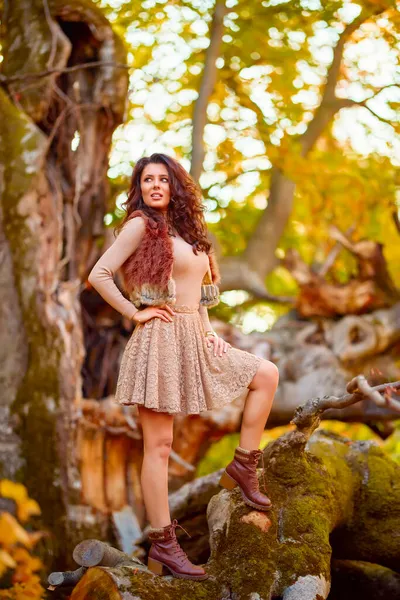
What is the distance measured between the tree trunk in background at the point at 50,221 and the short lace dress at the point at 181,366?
99.4 inches

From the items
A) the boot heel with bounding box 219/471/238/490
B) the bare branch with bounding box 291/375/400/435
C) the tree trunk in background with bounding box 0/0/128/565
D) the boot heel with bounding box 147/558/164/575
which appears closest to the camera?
the bare branch with bounding box 291/375/400/435

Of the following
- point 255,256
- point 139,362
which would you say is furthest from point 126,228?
point 255,256

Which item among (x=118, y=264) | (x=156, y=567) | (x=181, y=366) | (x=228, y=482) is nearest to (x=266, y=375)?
(x=181, y=366)

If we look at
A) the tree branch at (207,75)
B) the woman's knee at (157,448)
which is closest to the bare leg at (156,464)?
the woman's knee at (157,448)

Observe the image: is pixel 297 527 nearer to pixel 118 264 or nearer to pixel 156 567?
pixel 156 567

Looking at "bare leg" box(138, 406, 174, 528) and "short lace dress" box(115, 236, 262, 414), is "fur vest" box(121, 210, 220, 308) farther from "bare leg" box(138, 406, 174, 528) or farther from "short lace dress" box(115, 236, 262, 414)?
"bare leg" box(138, 406, 174, 528)

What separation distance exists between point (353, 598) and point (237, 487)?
159 cm

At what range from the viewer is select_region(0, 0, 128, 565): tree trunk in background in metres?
6.02

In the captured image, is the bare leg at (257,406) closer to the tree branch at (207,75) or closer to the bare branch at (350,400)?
the bare branch at (350,400)

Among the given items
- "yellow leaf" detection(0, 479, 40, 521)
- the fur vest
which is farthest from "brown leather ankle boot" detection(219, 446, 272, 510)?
"yellow leaf" detection(0, 479, 40, 521)

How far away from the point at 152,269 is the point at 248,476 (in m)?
1.03

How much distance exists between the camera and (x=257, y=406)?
3.70m

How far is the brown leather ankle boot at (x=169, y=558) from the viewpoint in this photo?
3.45 meters

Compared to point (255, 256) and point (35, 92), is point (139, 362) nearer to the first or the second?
point (35, 92)
